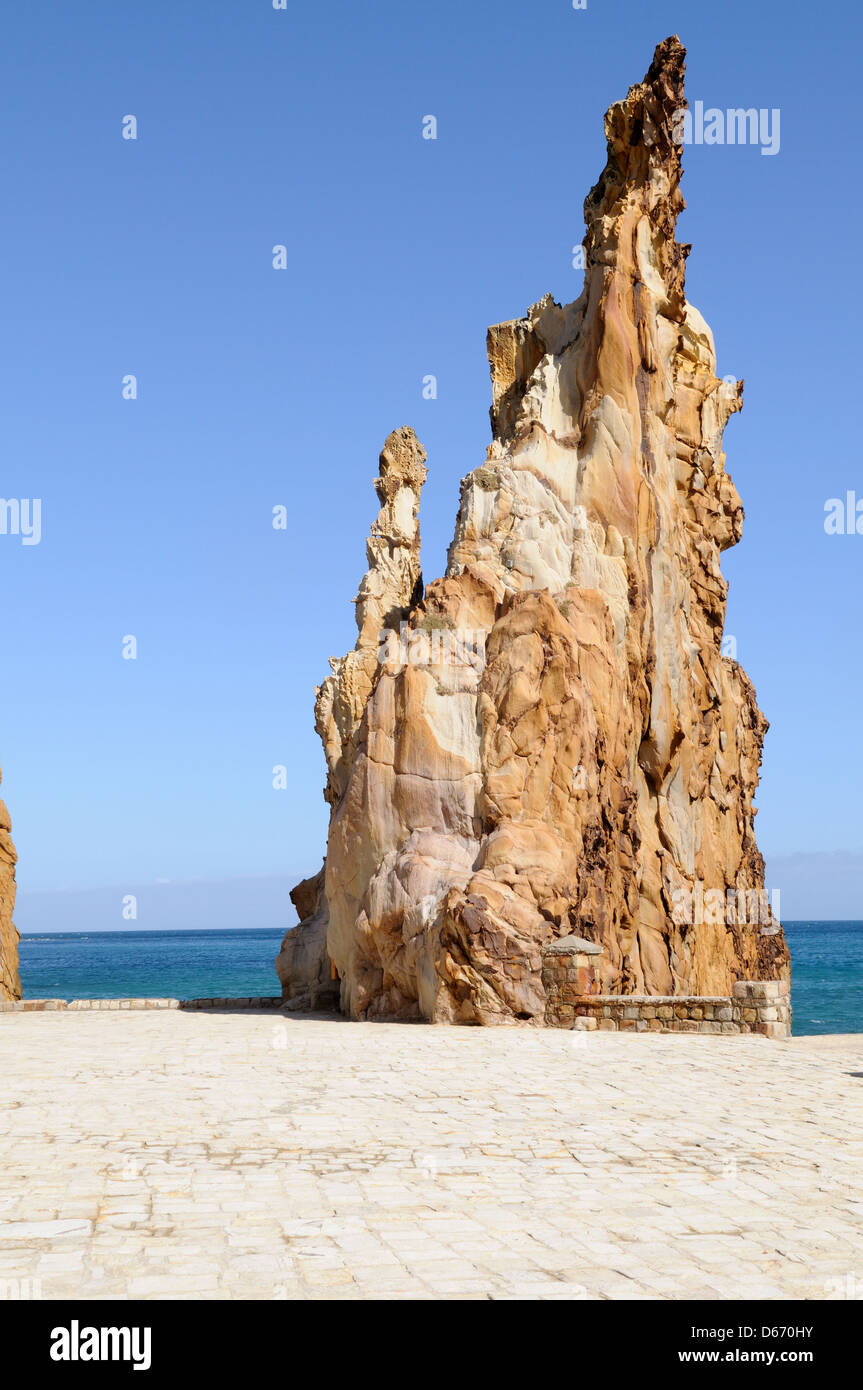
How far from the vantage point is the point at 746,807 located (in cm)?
4206

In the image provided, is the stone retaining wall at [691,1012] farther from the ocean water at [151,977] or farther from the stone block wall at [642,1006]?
the ocean water at [151,977]

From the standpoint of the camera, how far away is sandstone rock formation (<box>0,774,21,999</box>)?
36.5 metres

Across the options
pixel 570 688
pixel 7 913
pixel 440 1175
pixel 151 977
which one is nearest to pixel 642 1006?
Result: pixel 570 688

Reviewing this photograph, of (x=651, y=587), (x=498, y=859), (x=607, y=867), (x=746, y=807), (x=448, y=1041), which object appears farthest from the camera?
(x=746, y=807)

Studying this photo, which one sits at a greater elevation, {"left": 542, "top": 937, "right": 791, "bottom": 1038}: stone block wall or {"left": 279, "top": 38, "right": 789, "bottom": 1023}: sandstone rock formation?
{"left": 279, "top": 38, "right": 789, "bottom": 1023}: sandstone rock formation

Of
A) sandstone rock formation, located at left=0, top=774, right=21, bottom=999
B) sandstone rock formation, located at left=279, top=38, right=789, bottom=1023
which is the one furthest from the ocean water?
sandstone rock formation, located at left=279, top=38, right=789, bottom=1023

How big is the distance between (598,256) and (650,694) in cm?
1091

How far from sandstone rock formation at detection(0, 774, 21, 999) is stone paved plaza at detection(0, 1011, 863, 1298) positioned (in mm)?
21834

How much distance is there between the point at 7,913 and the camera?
3772 centimetres

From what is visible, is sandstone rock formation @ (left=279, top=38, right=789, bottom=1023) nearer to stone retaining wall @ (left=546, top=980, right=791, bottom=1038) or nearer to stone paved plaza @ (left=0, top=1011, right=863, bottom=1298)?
stone retaining wall @ (left=546, top=980, right=791, bottom=1038)

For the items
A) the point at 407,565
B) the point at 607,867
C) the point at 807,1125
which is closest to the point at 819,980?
the point at 407,565

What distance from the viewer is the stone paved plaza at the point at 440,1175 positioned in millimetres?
5965

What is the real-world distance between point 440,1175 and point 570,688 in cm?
1526
